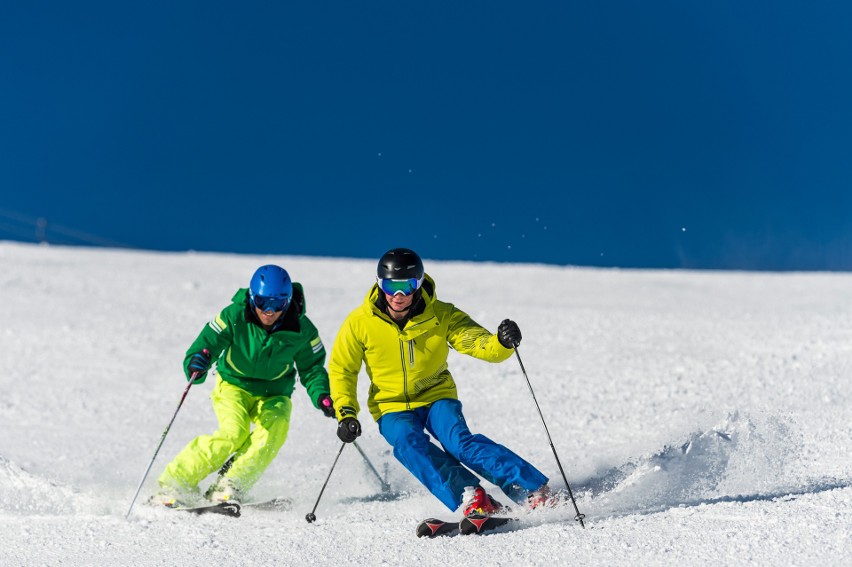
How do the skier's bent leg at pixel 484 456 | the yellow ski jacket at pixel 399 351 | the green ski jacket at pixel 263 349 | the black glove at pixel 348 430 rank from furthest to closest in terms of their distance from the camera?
the green ski jacket at pixel 263 349 < the yellow ski jacket at pixel 399 351 < the black glove at pixel 348 430 < the skier's bent leg at pixel 484 456

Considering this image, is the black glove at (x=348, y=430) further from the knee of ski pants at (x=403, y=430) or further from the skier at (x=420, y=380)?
the knee of ski pants at (x=403, y=430)

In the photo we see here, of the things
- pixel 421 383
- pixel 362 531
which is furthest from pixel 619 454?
pixel 362 531

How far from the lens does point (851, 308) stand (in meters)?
14.3

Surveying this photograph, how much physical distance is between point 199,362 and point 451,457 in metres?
1.71

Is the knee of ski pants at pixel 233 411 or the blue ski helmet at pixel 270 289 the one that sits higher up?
the blue ski helmet at pixel 270 289

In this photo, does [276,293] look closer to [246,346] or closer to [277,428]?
[246,346]

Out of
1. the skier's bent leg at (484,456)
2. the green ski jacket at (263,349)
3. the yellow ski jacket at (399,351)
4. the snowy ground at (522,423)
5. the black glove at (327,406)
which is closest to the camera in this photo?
the snowy ground at (522,423)

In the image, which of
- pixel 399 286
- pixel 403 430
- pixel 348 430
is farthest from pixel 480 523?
pixel 399 286

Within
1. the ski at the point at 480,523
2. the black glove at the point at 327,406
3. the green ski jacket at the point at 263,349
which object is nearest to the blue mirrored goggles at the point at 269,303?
the green ski jacket at the point at 263,349

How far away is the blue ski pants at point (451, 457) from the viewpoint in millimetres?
5184

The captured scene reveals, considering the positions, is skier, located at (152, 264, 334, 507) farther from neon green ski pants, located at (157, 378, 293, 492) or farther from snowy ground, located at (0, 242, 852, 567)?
snowy ground, located at (0, 242, 852, 567)

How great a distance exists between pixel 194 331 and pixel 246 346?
725cm

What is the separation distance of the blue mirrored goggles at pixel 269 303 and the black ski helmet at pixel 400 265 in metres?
0.83

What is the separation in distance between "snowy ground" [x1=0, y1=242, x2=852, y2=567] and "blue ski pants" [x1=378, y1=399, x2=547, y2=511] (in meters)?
0.25
